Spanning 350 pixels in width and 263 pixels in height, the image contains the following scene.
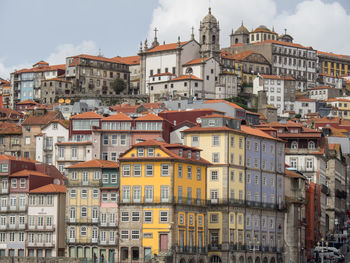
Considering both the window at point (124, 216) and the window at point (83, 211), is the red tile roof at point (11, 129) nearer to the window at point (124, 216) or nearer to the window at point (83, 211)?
the window at point (83, 211)

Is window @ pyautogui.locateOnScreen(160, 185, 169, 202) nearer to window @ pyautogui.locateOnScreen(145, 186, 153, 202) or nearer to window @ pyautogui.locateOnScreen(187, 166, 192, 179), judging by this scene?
window @ pyautogui.locateOnScreen(145, 186, 153, 202)

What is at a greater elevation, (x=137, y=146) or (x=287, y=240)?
(x=137, y=146)

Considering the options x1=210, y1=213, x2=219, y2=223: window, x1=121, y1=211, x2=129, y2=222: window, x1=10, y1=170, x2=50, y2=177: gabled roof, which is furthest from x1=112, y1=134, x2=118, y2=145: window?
x1=121, y1=211, x2=129, y2=222: window

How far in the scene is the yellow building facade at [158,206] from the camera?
4126 inches

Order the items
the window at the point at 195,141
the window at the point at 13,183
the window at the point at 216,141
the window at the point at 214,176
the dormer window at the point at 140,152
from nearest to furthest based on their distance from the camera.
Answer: the dormer window at the point at 140,152 < the window at the point at 214,176 < the window at the point at 216,141 < the window at the point at 195,141 < the window at the point at 13,183

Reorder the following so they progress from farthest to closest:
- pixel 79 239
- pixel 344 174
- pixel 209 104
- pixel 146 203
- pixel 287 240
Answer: pixel 344 174 → pixel 209 104 → pixel 287 240 → pixel 79 239 → pixel 146 203

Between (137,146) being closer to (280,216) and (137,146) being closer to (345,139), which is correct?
(280,216)

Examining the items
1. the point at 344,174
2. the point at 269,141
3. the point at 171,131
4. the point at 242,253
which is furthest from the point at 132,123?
the point at 344,174

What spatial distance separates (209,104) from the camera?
499ft

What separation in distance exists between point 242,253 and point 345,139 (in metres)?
74.8

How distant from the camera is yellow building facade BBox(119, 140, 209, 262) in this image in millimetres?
104812

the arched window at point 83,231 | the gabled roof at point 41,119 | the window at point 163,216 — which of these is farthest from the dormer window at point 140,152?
the gabled roof at point 41,119

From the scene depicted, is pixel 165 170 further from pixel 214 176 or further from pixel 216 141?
pixel 216 141

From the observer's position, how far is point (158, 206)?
346 ft
